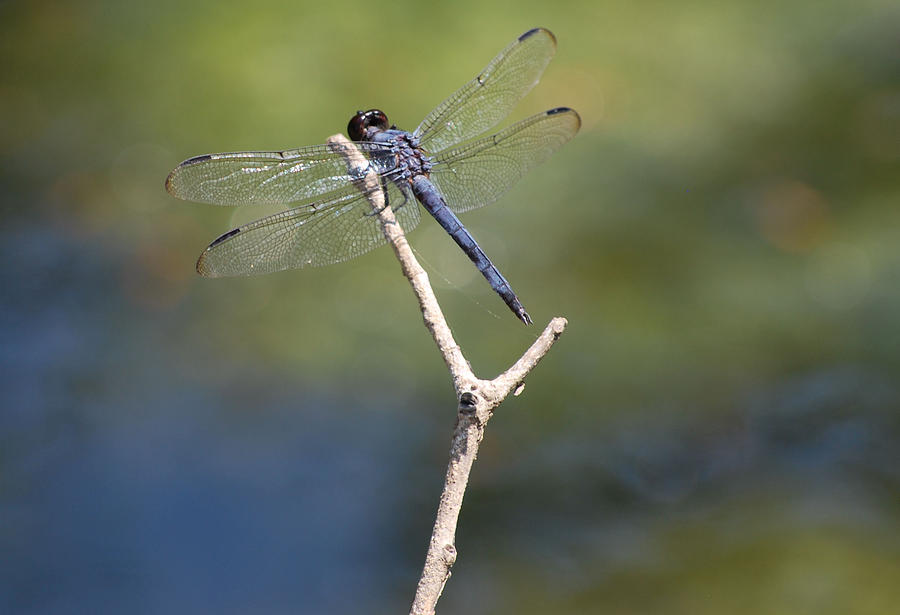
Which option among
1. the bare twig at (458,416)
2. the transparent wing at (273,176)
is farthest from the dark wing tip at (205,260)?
the bare twig at (458,416)

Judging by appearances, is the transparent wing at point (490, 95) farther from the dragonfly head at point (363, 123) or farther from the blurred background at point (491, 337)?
the blurred background at point (491, 337)

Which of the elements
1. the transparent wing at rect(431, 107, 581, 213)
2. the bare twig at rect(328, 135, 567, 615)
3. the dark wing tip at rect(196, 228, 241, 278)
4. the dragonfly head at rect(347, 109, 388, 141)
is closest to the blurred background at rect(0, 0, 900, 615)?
the transparent wing at rect(431, 107, 581, 213)

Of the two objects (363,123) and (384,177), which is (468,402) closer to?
(384,177)

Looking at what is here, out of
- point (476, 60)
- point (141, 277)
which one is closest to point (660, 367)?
point (476, 60)

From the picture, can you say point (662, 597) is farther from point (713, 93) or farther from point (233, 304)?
point (713, 93)

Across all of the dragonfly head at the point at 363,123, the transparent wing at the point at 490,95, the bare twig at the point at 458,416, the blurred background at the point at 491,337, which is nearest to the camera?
the bare twig at the point at 458,416

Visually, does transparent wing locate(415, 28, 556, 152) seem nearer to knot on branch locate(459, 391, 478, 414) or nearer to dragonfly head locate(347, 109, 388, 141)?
dragonfly head locate(347, 109, 388, 141)

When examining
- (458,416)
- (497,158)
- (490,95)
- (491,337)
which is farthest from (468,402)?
(491,337)
